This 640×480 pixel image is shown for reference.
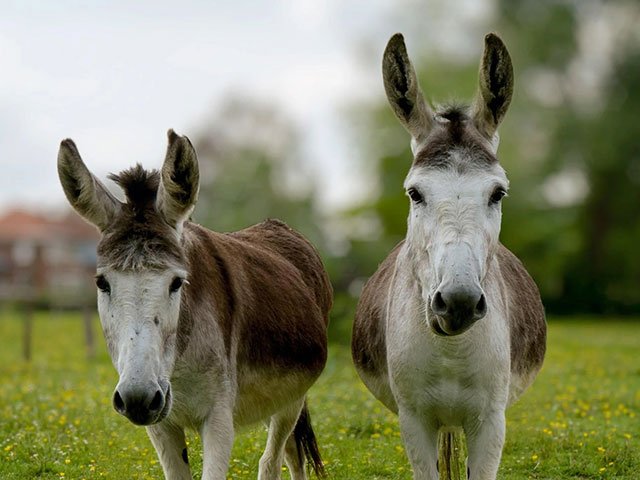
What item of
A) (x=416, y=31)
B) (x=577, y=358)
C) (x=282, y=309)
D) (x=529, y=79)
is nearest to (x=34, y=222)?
(x=416, y=31)

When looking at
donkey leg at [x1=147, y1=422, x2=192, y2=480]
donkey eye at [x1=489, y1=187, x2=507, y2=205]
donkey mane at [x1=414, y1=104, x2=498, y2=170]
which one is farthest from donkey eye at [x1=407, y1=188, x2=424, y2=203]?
donkey leg at [x1=147, y1=422, x2=192, y2=480]

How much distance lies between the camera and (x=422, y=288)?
493 cm

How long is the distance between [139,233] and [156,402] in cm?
95

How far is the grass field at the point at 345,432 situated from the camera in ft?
24.2

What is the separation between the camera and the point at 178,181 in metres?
4.97

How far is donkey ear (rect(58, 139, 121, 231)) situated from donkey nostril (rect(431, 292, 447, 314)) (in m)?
1.87

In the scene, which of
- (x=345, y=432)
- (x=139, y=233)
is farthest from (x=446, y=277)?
(x=345, y=432)

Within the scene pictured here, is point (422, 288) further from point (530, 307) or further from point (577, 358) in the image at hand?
point (577, 358)

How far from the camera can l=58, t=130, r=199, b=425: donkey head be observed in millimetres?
4434

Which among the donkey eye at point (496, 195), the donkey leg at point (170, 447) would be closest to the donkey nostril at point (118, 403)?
the donkey leg at point (170, 447)

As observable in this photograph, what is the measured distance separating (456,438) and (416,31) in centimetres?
3788

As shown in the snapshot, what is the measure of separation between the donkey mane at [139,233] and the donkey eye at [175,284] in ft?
0.30

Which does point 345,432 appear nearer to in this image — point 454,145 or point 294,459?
point 294,459

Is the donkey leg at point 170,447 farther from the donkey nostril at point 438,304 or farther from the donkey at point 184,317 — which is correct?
the donkey nostril at point 438,304
